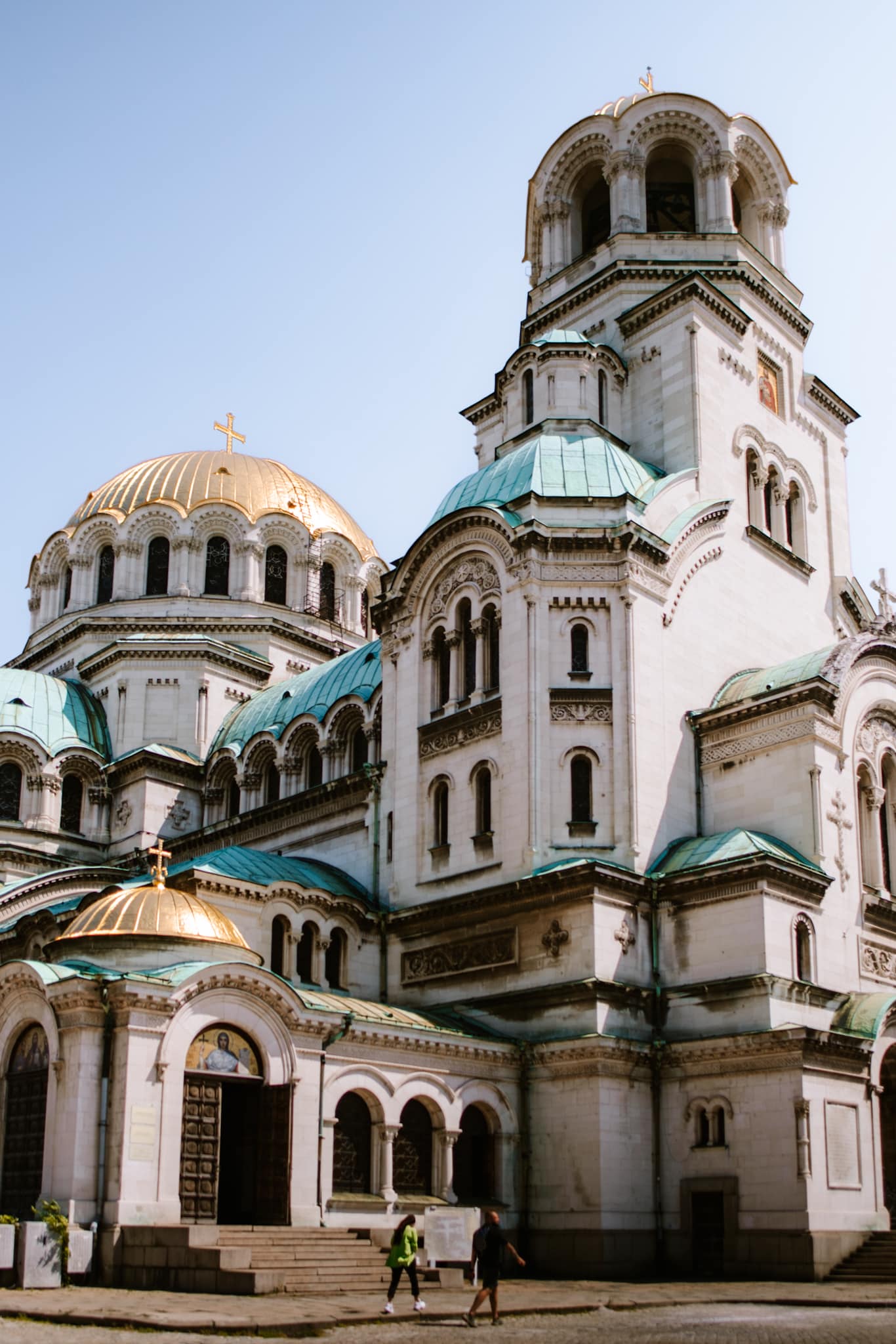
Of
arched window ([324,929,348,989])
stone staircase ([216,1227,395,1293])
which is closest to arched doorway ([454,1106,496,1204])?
stone staircase ([216,1227,395,1293])

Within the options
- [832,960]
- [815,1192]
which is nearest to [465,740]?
[832,960]

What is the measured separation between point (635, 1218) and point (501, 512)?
13810mm

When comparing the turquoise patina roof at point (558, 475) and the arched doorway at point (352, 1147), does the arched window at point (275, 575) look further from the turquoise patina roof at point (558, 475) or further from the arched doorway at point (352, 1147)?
the arched doorway at point (352, 1147)

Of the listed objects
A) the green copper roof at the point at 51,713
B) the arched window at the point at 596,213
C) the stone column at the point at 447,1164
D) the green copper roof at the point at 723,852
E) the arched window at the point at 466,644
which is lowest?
the stone column at the point at 447,1164

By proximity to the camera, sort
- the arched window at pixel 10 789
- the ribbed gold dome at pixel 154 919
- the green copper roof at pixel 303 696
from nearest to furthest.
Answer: the ribbed gold dome at pixel 154 919 → the green copper roof at pixel 303 696 → the arched window at pixel 10 789

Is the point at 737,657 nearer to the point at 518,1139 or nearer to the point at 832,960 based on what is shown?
the point at 832,960

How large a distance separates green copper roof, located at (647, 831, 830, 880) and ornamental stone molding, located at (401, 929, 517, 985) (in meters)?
3.14

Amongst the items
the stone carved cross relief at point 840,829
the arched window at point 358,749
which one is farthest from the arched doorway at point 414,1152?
the arched window at point 358,749

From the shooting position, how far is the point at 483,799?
3022 cm

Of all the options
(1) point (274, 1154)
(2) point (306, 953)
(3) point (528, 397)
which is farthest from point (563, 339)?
(1) point (274, 1154)

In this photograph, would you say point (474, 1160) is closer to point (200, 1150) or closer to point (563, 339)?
point (200, 1150)

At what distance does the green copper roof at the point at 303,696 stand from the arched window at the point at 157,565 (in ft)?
17.0

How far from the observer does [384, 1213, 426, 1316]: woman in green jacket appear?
17.6 m

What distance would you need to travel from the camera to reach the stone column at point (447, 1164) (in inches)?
1026
